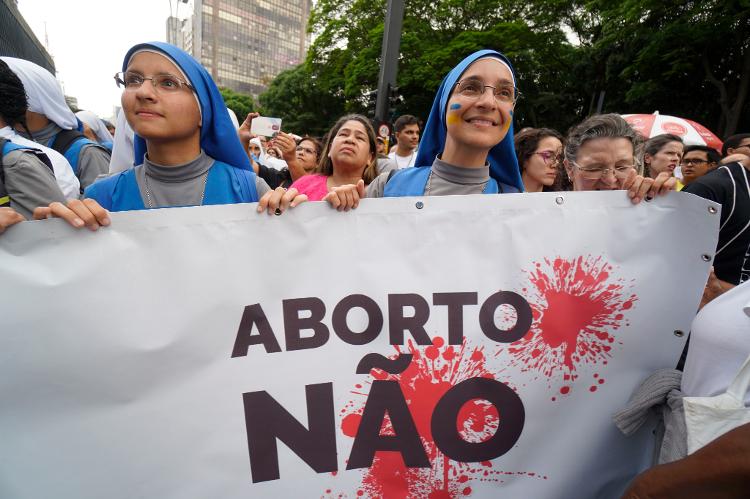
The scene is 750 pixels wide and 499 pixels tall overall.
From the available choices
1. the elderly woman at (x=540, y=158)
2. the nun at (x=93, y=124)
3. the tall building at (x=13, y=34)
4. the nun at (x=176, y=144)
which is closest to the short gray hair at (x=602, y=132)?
the elderly woman at (x=540, y=158)

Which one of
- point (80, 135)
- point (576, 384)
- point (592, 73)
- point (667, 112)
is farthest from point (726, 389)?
point (592, 73)

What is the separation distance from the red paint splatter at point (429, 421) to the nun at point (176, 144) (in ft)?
2.19

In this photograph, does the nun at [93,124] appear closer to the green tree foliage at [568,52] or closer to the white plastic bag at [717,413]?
the white plastic bag at [717,413]

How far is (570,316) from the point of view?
4.96 feet

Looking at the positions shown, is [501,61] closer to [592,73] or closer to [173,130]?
[173,130]

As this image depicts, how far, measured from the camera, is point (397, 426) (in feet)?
4.73

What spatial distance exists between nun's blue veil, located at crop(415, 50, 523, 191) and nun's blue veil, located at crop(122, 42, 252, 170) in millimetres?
834

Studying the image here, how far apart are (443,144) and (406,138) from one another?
128 inches

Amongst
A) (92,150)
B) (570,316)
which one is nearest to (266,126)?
(92,150)

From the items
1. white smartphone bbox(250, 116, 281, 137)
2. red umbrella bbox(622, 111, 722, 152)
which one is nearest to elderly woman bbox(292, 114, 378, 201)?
white smartphone bbox(250, 116, 281, 137)

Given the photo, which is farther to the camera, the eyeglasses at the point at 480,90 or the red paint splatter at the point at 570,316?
the eyeglasses at the point at 480,90

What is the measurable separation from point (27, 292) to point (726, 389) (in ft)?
6.24

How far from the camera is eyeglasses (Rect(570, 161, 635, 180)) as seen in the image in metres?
1.85

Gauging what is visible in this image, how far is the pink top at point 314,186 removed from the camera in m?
2.97
